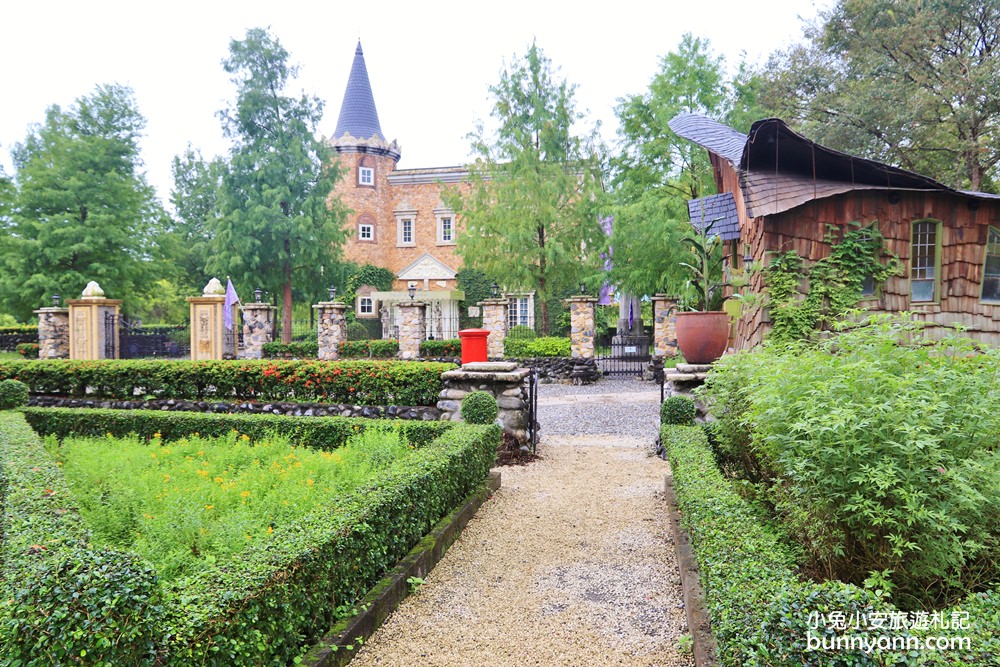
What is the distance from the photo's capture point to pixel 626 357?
714 inches

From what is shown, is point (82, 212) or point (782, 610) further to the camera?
point (82, 212)

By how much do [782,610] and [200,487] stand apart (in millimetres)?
3680

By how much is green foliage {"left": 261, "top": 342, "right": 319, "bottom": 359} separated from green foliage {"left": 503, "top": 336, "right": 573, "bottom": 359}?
5.95 meters

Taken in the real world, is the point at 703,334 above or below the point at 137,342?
above

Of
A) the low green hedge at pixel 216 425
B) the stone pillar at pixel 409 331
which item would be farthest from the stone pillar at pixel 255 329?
the low green hedge at pixel 216 425

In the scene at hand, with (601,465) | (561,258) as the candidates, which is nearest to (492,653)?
(601,465)

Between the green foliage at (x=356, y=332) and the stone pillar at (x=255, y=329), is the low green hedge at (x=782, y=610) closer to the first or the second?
the stone pillar at (x=255, y=329)

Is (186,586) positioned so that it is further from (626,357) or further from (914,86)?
(914,86)

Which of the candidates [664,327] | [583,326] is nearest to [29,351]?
[583,326]

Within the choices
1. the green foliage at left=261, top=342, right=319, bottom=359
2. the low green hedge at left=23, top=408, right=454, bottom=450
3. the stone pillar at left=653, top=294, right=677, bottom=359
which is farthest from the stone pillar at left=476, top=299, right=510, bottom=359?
the low green hedge at left=23, top=408, right=454, bottom=450

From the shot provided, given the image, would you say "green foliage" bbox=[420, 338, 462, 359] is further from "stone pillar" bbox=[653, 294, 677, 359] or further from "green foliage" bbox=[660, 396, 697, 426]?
"green foliage" bbox=[660, 396, 697, 426]

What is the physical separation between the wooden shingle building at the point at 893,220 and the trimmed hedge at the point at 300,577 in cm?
774

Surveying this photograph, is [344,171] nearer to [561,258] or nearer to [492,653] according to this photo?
[561,258]

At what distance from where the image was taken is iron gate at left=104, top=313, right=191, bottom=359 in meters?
17.1
